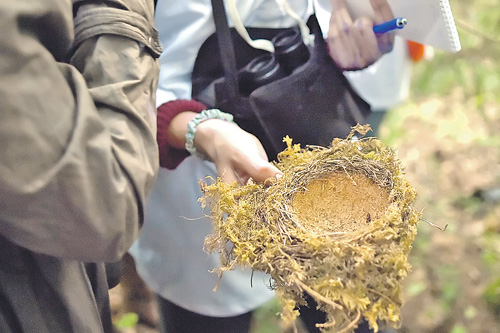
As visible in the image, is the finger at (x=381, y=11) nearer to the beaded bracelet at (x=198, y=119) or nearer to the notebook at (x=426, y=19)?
the notebook at (x=426, y=19)

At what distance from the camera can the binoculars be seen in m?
0.90

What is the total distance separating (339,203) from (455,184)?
5.64 feet

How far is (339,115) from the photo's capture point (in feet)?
3.17

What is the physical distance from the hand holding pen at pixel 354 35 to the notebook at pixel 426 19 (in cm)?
1

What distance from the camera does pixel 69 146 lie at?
51cm

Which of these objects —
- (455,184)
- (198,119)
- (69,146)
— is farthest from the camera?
(455,184)

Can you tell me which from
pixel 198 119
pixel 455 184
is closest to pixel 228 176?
pixel 198 119

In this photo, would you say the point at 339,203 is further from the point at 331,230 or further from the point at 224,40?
the point at 224,40

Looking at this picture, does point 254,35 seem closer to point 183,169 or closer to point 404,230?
point 183,169

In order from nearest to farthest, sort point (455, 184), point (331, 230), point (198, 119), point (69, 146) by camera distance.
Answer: point (69, 146), point (331, 230), point (198, 119), point (455, 184)

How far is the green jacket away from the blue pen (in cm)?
48

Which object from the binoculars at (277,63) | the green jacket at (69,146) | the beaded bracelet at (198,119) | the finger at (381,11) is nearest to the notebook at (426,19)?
the finger at (381,11)

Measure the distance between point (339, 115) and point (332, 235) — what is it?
1.17 feet

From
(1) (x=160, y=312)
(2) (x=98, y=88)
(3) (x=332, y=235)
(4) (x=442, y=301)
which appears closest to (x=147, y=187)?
(2) (x=98, y=88)
